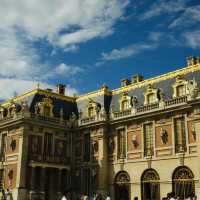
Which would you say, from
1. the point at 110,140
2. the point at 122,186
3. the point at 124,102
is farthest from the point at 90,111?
the point at 122,186

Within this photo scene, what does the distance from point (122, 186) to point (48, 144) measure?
29.7 ft

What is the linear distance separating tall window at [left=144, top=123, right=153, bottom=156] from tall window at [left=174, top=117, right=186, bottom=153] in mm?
2755

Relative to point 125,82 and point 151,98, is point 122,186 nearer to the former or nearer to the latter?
point 151,98

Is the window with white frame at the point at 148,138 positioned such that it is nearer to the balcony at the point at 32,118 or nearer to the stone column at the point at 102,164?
the stone column at the point at 102,164

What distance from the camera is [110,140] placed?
127ft

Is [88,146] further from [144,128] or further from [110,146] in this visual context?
[144,128]

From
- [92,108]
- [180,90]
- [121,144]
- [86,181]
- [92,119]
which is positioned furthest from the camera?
[92,108]

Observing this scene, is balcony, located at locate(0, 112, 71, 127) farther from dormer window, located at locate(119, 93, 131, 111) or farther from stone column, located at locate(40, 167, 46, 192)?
dormer window, located at locate(119, 93, 131, 111)

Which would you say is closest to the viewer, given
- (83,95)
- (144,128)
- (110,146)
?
(144,128)

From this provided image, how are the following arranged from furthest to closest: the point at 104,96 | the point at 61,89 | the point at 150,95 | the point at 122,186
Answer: the point at 61,89 → the point at 104,96 → the point at 150,95 → the point at 122,186

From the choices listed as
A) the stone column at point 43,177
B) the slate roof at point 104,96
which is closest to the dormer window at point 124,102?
the slate roof at point 104,96

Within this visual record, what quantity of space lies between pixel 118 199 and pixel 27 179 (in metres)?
9.05

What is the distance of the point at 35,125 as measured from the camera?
39.2m

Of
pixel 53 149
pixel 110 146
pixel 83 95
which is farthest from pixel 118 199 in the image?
pixel 83 95
